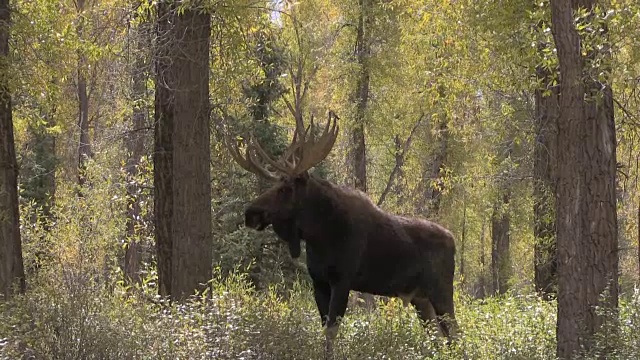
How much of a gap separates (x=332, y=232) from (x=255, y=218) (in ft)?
3.14

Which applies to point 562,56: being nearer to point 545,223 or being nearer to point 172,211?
point 172,211

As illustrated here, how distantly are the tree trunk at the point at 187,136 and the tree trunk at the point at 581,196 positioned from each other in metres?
4.26

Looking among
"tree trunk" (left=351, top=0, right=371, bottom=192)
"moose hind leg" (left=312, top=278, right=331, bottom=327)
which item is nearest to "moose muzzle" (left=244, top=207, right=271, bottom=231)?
"moose hind leg" (left=312, top=278, right=331, bottom=327)

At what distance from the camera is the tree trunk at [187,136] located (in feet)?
33.4

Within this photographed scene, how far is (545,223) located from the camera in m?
14.8

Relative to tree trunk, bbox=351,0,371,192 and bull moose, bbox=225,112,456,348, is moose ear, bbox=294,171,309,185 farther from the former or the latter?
tree trunk, bbox=351,0,371,192

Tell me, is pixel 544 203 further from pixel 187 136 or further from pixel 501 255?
pixel 501 255

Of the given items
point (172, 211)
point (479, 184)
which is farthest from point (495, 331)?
point (479, 184)

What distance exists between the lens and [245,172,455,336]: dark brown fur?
9.96m

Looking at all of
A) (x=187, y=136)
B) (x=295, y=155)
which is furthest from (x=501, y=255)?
(x=187, y=136)

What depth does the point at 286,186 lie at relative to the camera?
10.0 meters

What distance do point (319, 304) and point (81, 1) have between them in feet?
76.8

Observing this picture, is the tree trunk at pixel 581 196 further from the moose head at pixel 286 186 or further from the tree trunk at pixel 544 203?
the tree trunk at pixel 544 203

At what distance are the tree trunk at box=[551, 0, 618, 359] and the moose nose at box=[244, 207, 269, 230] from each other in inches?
138
